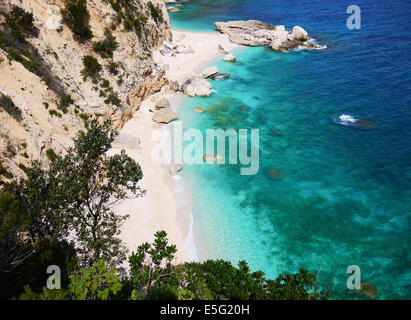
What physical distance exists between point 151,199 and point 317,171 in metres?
22.8

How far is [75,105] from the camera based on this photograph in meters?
35.0

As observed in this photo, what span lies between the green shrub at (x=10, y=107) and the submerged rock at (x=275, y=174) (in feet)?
96.0

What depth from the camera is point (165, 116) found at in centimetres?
4703

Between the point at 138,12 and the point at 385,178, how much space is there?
52257 mm

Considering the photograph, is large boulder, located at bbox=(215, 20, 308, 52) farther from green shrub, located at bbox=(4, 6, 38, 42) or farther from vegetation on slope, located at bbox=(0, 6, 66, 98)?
vegetation on slope, located at bbox=(0, 6, 66, 98)

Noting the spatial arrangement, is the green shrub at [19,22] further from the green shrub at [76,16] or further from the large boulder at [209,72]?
the large boulder at [209,72]

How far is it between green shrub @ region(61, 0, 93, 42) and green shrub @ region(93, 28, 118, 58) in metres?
2.28

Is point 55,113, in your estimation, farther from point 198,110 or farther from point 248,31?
point 248,31

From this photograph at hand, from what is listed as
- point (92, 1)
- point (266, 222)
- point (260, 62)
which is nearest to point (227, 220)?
point (266, 222)

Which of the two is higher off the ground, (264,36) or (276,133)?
(264,36)

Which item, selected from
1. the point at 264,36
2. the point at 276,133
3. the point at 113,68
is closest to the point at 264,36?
the point at 264,36

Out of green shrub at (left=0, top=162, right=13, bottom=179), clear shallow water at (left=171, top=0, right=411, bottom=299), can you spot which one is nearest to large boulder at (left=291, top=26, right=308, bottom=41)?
clear shallow water at (left=171, top=0, right=411, bottom=299)

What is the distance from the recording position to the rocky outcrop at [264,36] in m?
80.1

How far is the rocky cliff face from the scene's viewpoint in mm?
26406
